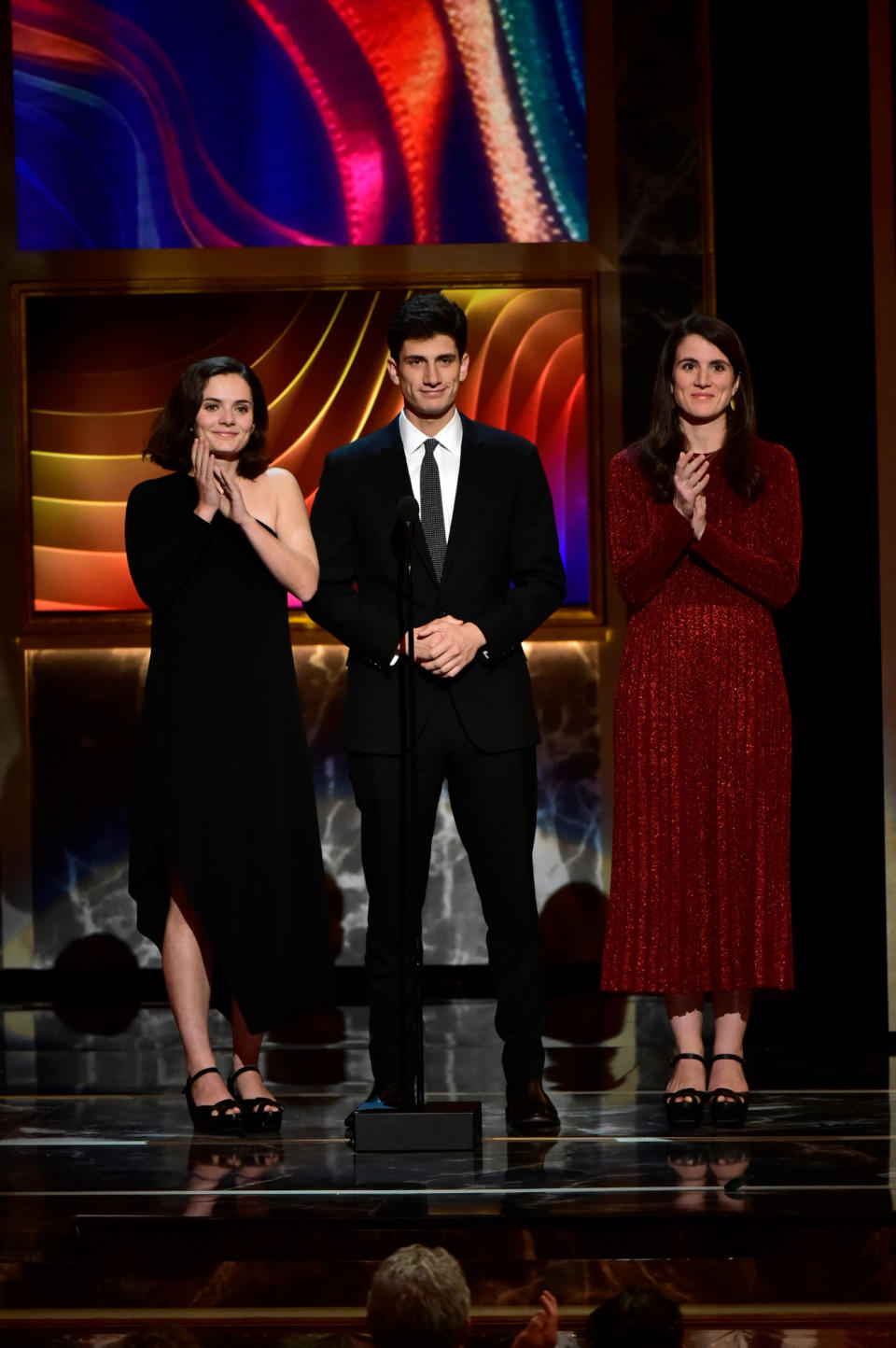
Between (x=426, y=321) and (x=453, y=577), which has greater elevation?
(x=426, y=321)

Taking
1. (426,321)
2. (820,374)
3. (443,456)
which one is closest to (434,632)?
(443,456)

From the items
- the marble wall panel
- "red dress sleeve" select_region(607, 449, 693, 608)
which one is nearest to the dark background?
the marble wall panel

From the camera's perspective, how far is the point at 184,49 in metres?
5.82

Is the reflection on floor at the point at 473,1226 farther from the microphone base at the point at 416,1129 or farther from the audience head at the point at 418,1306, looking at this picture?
the audience head at the point at 418,1306

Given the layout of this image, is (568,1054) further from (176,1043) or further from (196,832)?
(196,832)

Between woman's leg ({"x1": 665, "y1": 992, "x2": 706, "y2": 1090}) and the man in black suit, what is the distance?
27cm

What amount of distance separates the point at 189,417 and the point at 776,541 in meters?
1.24

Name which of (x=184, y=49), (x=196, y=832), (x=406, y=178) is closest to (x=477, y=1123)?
(x=196, y=832)

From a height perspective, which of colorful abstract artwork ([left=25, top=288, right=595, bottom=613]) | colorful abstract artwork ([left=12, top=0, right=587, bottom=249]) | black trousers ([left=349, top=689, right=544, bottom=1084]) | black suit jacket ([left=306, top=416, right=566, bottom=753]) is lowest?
black trousers ([left=349, top=689, right=544, bottom=1084])

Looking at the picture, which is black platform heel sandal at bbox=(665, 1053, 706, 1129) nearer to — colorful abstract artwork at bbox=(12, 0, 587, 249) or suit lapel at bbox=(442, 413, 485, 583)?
suit lapel at bbox=(442, 413, 485, 583)

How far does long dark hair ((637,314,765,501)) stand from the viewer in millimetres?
3506

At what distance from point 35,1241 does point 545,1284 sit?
849 mm

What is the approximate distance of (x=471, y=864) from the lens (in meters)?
3.48

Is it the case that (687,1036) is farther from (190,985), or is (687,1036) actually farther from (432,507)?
(432,507)
